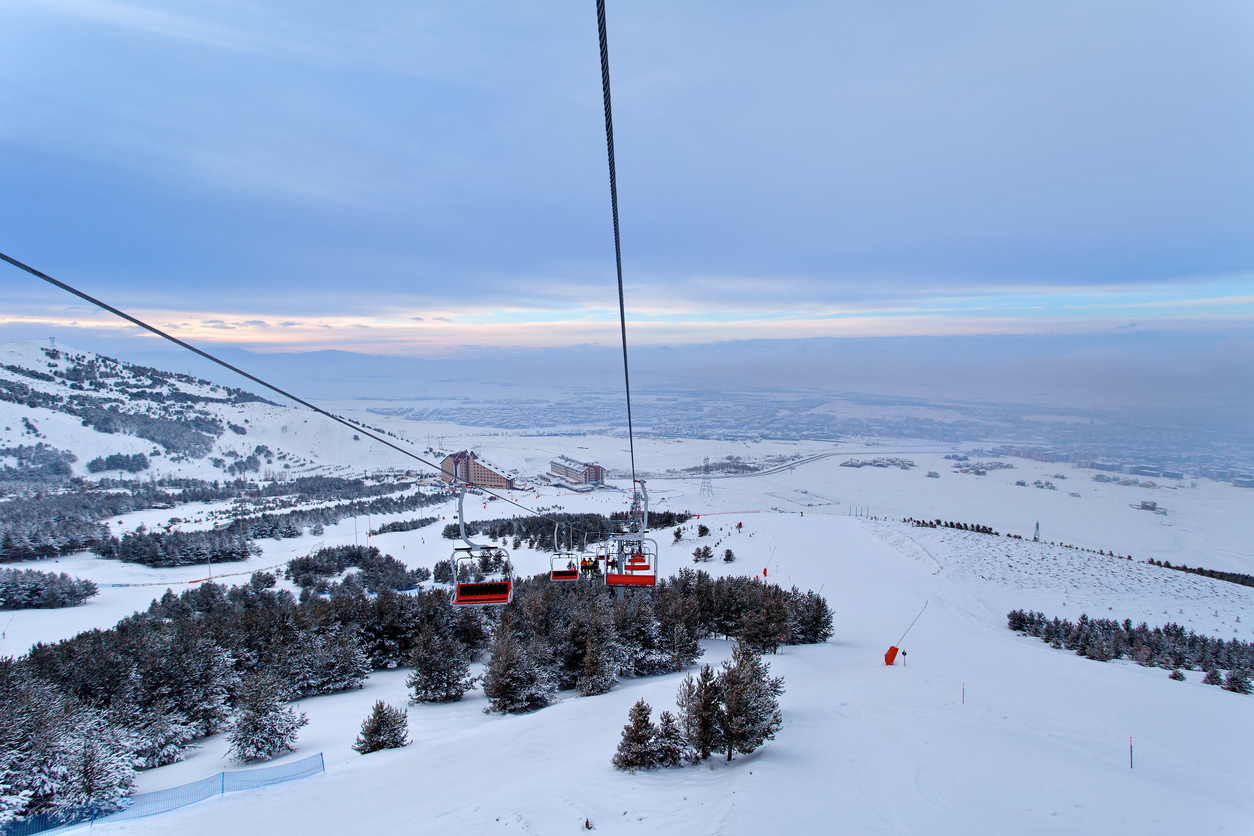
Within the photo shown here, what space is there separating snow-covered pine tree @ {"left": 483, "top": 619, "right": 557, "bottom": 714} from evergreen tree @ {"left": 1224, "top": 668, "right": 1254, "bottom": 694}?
25607 millimetres

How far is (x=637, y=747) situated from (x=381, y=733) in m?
8.13

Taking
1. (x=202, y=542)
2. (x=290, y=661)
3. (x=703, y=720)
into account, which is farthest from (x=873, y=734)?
(x=202, y=542)

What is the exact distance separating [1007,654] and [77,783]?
32.8 m

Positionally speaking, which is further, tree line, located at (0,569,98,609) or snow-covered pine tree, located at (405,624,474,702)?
tree line, located at (0,569,98,609)

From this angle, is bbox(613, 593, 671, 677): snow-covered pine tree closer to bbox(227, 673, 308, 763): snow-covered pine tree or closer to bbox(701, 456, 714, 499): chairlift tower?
bbox(227, 673, 308, 763): snow-covered pine tree

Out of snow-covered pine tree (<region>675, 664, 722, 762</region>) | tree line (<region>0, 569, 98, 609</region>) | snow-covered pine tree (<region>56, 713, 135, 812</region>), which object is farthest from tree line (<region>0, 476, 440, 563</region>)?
snow-covered pine tree (<region>675, 664, 722, 762</region>)

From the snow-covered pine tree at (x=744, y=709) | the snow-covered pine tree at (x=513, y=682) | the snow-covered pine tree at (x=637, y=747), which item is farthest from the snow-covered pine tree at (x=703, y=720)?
the snow-covered pine tree at (x=513, y=682)

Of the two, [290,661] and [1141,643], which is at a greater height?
[290,661]

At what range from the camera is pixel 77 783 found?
12.8 metres

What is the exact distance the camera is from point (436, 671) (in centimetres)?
2203

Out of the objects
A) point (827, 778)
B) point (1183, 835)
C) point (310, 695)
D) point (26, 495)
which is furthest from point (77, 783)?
point (26, 495)

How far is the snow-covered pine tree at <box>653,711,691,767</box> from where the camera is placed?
1340 centimetres

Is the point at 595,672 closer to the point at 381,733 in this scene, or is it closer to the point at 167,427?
the point at 381,733

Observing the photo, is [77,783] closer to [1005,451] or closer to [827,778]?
[827,778]
